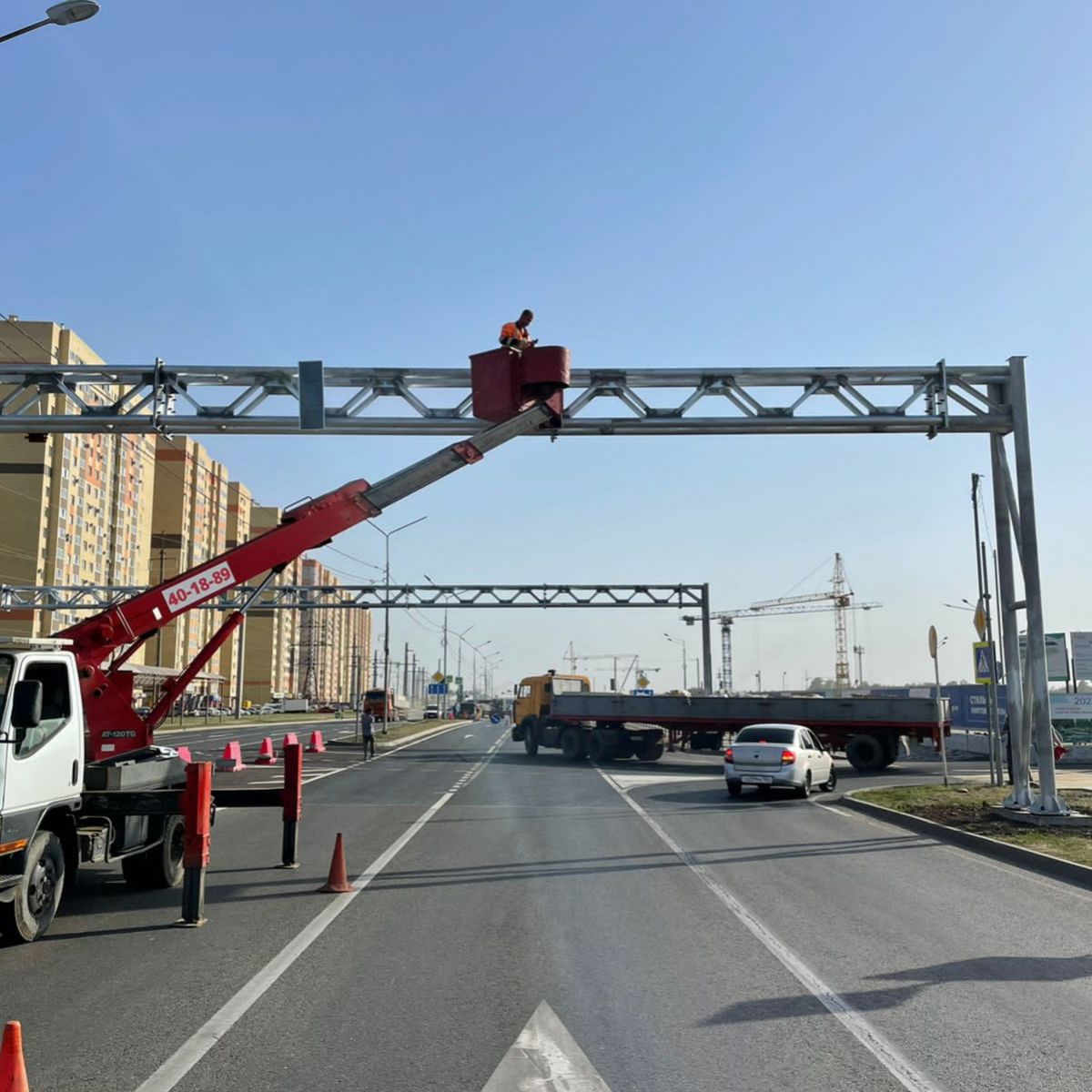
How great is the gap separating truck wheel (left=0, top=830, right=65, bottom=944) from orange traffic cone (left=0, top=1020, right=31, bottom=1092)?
13.5ft

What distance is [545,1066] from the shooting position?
17.6ft

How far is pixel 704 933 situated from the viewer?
28.6ft

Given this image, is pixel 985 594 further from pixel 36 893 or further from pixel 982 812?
pixel 36 893

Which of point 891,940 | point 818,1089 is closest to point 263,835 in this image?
point 891,940

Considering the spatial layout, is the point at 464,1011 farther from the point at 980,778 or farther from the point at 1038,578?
the point at 980,778

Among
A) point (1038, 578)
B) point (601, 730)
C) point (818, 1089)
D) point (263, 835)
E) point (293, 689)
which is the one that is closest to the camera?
point (818, 1089)

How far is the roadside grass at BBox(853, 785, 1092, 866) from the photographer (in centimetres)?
1400

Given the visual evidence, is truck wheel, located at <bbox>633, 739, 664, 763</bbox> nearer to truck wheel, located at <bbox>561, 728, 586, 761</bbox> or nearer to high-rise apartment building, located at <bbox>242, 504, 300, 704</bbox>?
truck wheel, located at <bbox>561, 728, 586, 761</bbox>

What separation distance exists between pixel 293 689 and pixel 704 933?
178406 mm

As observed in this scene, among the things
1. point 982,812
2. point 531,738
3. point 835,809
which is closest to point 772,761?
point 835,809

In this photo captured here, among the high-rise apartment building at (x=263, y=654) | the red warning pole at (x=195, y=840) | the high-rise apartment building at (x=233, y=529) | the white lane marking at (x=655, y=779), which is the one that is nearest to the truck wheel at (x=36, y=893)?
the red warning pole at (x=195, y=840)

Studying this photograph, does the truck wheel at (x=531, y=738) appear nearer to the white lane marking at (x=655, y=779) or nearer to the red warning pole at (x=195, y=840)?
the white lane marking at (x=655, y=779)

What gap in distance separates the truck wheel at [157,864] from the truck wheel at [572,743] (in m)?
26.1

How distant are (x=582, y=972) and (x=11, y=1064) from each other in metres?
3.96
